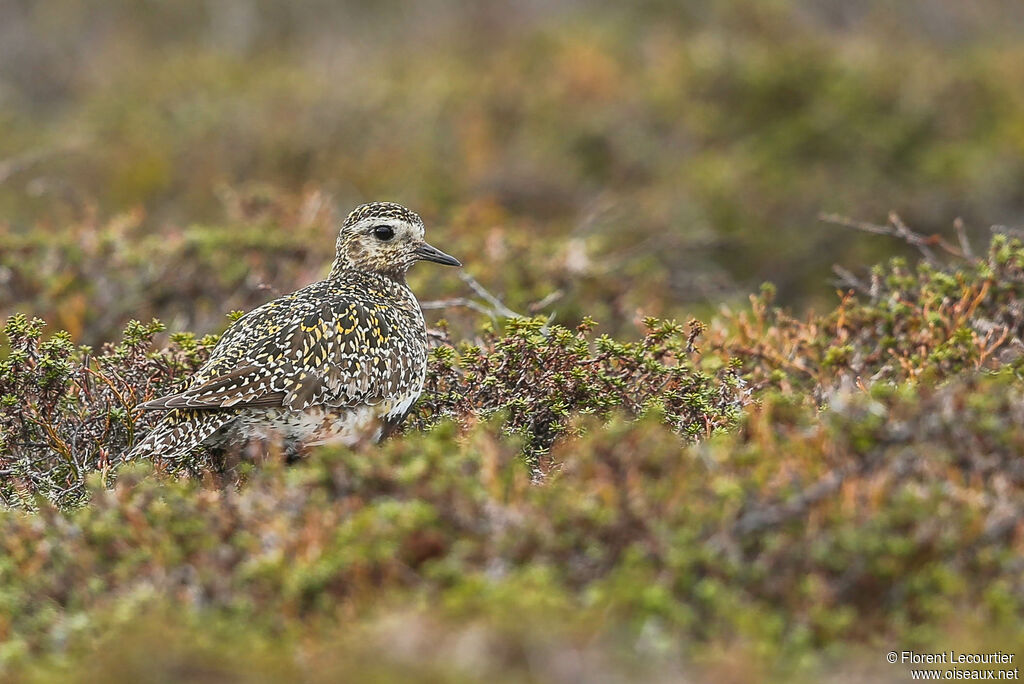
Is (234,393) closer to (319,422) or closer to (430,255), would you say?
(319,422)

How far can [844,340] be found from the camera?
7.18 meters

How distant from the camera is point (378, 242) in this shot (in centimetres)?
731

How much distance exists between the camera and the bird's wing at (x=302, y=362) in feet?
19.5

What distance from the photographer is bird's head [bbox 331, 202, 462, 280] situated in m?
7.30

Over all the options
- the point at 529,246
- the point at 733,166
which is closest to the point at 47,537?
the point at 529,246

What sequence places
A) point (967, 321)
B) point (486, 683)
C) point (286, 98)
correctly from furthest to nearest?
point (286, 98) → point (967, 321) → point (486, 683)

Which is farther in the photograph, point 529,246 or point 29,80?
→ point 29,80

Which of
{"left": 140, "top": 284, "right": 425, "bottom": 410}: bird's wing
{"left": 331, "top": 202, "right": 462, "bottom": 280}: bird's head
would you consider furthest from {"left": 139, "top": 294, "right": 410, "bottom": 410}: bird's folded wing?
{"left": 331, "top": 202, "right": 462, "bottom": 280}: bird's head

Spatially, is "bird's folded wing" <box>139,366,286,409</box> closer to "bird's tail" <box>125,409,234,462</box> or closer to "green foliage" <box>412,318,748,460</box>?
"bird's tail" <box>125,409,234,462</box>

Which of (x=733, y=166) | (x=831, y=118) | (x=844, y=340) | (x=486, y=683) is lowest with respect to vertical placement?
(x=486, y=683)

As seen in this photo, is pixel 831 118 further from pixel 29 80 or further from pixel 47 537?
pixel 29 80

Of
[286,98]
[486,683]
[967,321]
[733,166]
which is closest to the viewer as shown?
[486,683]

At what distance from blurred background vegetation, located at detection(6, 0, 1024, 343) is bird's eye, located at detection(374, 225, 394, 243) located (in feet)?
6.49

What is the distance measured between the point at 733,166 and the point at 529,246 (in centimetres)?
565
